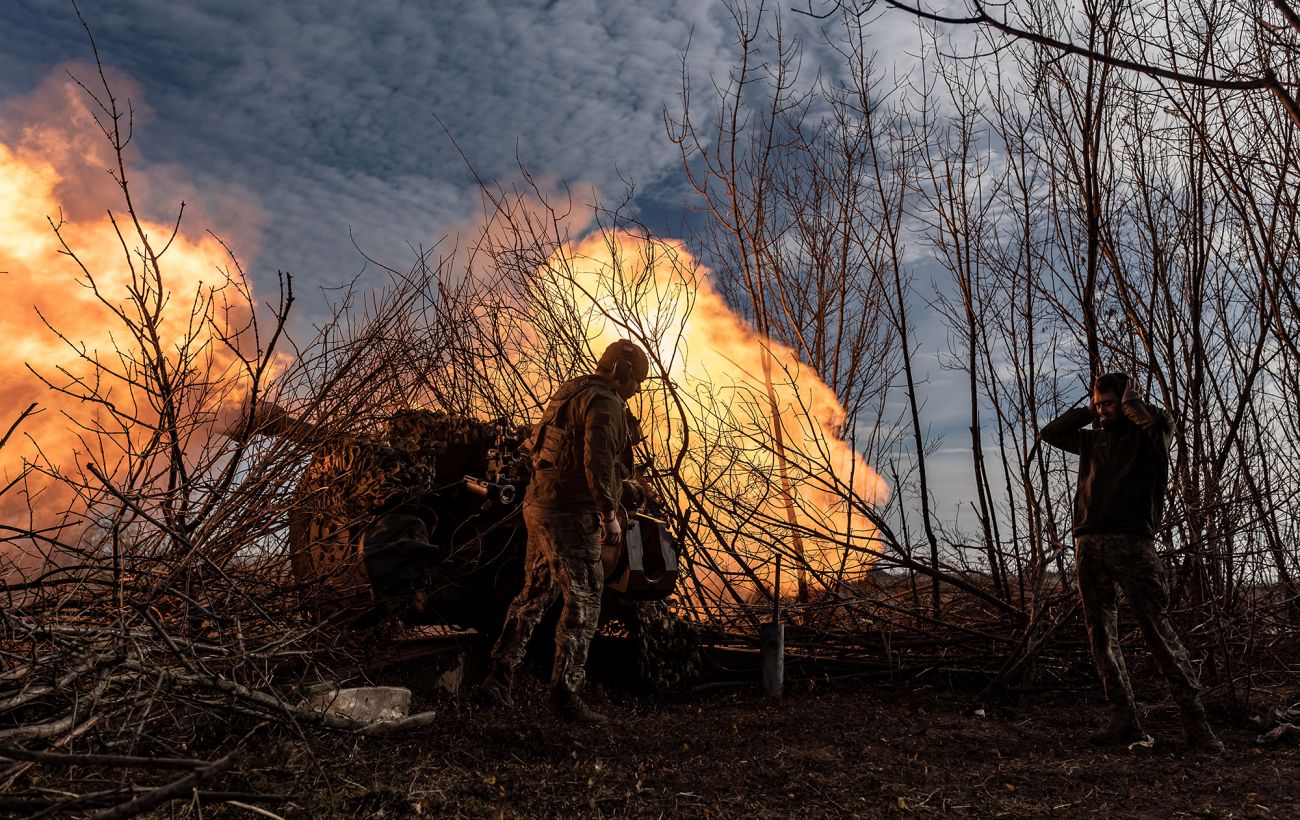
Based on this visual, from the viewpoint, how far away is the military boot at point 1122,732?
206 inches

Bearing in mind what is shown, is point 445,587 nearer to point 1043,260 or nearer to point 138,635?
point 138,635

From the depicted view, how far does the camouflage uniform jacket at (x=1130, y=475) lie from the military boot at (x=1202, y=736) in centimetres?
109

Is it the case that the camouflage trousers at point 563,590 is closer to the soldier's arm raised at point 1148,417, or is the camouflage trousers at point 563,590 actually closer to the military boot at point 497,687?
the military boot at point 497,687

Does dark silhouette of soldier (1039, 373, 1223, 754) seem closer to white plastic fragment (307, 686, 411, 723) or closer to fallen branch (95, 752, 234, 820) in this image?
white plastic fragment (307, 686, 411, 723)

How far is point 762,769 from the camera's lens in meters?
4.41

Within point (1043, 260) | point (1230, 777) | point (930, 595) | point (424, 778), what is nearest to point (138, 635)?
point (424, 778)

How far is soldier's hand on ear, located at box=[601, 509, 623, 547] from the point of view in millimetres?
5431

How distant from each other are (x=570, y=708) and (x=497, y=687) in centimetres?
48

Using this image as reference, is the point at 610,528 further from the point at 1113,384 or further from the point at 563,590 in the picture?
the point at 1113,384

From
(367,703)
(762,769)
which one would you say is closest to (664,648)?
(762,769)

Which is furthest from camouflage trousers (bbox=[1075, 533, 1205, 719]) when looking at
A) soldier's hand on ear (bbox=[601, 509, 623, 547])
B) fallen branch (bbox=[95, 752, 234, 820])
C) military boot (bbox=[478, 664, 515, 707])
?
fallen branch (bbox=[95, 752, 234, 820])

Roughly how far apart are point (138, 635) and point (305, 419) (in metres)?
2.86

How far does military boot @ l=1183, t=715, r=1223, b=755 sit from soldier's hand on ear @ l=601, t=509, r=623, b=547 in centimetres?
349

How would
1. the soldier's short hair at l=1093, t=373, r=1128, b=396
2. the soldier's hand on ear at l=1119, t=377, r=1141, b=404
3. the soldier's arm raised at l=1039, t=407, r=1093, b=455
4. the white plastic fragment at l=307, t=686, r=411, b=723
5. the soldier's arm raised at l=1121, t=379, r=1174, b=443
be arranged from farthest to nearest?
the soldier's arm raised at l=1039, t=407, r=1093, b=455 < the soldier's short hair at l=1093, t=373, r=1128, b=396 < the soldier's hand on ear at l=1119, t=377, r=1141, b=404 < the soldier's arm raised at l=1121, t=379, r=1174, b=443 < the white plastic fragment at l=307, t=686, r=411, b=723
